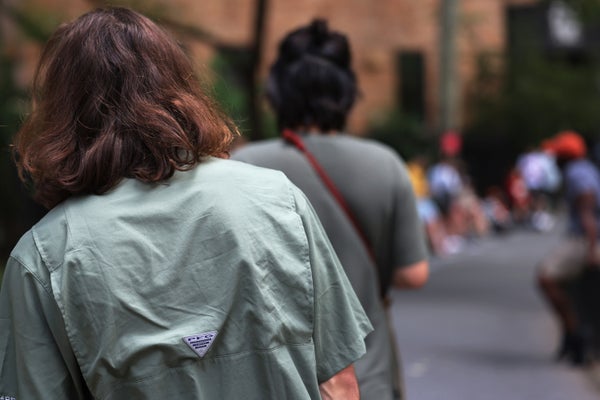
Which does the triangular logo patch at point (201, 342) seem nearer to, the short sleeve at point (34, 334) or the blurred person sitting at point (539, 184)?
the short sleeve at point (34, 334)

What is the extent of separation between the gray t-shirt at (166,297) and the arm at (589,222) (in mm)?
6734

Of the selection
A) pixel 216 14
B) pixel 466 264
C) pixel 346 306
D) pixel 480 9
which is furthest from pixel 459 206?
pixel 346 306

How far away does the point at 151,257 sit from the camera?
2209mm

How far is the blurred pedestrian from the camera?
878cm

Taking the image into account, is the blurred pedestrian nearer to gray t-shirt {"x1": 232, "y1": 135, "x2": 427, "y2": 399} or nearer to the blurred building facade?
gray t-shirt {"x1": 232, "y1": 135, "x2": 427, "y2": 399}

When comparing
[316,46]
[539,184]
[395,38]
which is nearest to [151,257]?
[316,46]

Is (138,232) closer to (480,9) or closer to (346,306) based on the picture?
(346,306)

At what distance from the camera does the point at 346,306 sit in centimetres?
239

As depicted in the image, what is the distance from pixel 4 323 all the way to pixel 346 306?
2.19ft

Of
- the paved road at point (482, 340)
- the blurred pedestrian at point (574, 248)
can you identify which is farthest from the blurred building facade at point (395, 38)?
the blurred pedestrian at point (574, 248)

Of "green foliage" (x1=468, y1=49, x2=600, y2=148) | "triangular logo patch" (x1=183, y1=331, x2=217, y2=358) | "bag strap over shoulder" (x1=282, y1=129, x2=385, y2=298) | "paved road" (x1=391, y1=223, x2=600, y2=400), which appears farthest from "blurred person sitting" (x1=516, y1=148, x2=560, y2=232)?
"triangular logo patch" (x1=183, y1=331, x2=217, y2=358)

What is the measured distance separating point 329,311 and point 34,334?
1.88ft

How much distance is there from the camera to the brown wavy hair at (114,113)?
2258 millimetres

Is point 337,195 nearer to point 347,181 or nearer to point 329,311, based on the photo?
point 347,181
